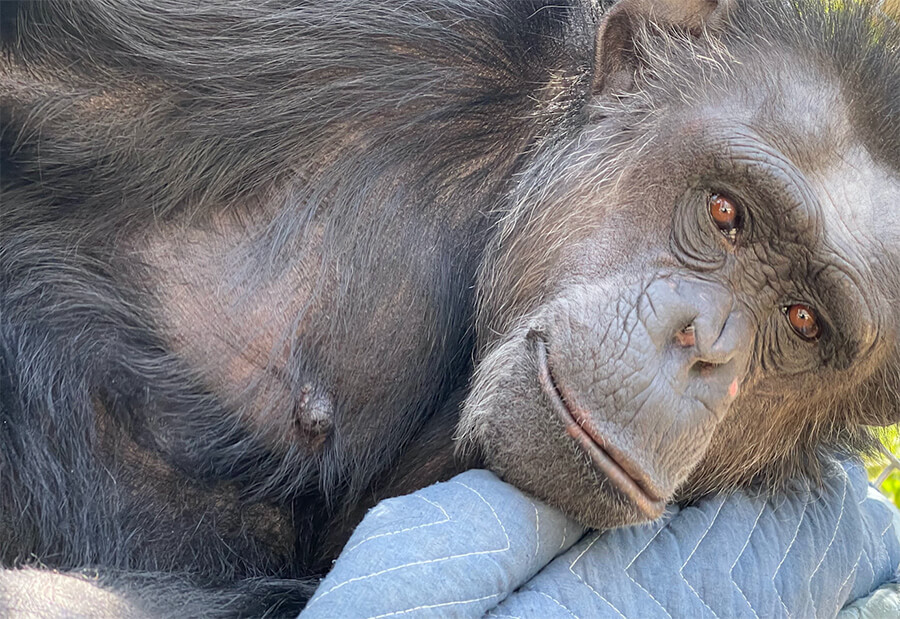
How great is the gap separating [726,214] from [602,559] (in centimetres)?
95

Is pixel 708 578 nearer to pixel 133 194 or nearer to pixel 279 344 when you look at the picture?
pixel 279 344

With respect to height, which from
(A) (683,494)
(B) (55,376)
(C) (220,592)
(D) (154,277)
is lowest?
(C) (220,592)

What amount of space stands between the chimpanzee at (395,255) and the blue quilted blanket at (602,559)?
0.13m

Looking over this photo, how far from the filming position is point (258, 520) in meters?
3.14

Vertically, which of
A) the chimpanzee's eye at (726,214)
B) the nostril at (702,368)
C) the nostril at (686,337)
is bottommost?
the nostril at (702,368)

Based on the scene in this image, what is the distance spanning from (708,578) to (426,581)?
34.4 inches

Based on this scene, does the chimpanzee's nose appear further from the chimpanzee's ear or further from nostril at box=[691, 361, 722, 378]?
the chimpanzee's ear

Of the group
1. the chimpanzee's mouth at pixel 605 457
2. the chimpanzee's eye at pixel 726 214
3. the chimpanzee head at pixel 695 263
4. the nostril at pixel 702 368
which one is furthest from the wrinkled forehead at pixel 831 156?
the chimpanzee's mouth at pixel 605 457

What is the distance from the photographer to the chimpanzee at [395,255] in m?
2.73

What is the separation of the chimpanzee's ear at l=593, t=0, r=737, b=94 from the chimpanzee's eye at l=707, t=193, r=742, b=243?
1.58ft

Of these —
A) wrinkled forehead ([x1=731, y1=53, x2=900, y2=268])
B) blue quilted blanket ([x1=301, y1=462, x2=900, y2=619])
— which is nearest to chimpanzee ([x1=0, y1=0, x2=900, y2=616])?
wrinkled forehead ([x1=731, y1=53, x2=900, y2=268])

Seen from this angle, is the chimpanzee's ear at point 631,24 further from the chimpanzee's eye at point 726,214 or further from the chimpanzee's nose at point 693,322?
the chimpanzee's nose at point 693,322

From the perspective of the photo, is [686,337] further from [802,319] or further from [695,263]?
[802,319]

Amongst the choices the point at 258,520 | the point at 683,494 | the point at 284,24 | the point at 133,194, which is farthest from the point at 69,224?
the point at 683,494
